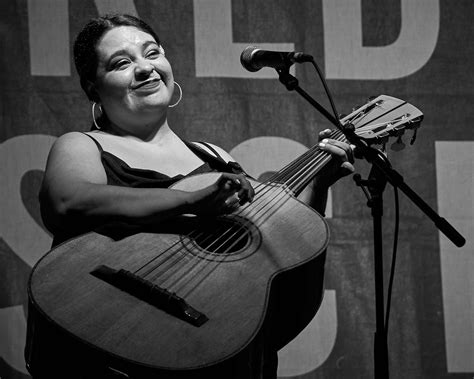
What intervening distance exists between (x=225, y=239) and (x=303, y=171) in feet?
Answer: 1.34

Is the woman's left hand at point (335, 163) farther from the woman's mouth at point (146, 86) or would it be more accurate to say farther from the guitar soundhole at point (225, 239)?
the woman's mouth at point (146, 86)

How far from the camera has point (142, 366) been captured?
63.7 inches

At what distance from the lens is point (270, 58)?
223cm

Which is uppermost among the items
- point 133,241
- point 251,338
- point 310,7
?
point 310,7

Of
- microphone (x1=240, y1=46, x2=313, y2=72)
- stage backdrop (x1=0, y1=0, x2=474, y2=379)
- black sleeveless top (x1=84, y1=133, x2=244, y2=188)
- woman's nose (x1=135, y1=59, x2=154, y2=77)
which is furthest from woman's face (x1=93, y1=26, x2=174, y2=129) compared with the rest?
stage backdrop (x1=0, y1=0, x2=474, y2=379)

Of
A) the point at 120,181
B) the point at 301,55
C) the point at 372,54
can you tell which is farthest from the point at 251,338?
the point at 372,54

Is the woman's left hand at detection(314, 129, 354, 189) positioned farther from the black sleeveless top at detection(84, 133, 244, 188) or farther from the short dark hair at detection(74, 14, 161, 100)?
the short dark hair at detection(74, 14, 161, 100)

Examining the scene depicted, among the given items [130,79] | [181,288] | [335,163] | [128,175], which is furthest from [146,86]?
[181,288]

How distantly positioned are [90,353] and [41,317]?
0.54ft

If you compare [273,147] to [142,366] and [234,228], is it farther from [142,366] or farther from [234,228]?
[142,366]

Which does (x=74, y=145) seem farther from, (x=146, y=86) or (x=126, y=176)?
(x=146, y=86)

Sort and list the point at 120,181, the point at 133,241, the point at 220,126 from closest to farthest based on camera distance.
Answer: the point at 133,241 → the point at 120,181 → the point at 220,126

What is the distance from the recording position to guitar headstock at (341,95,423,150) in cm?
238

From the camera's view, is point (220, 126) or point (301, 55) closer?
point (301, 55)
